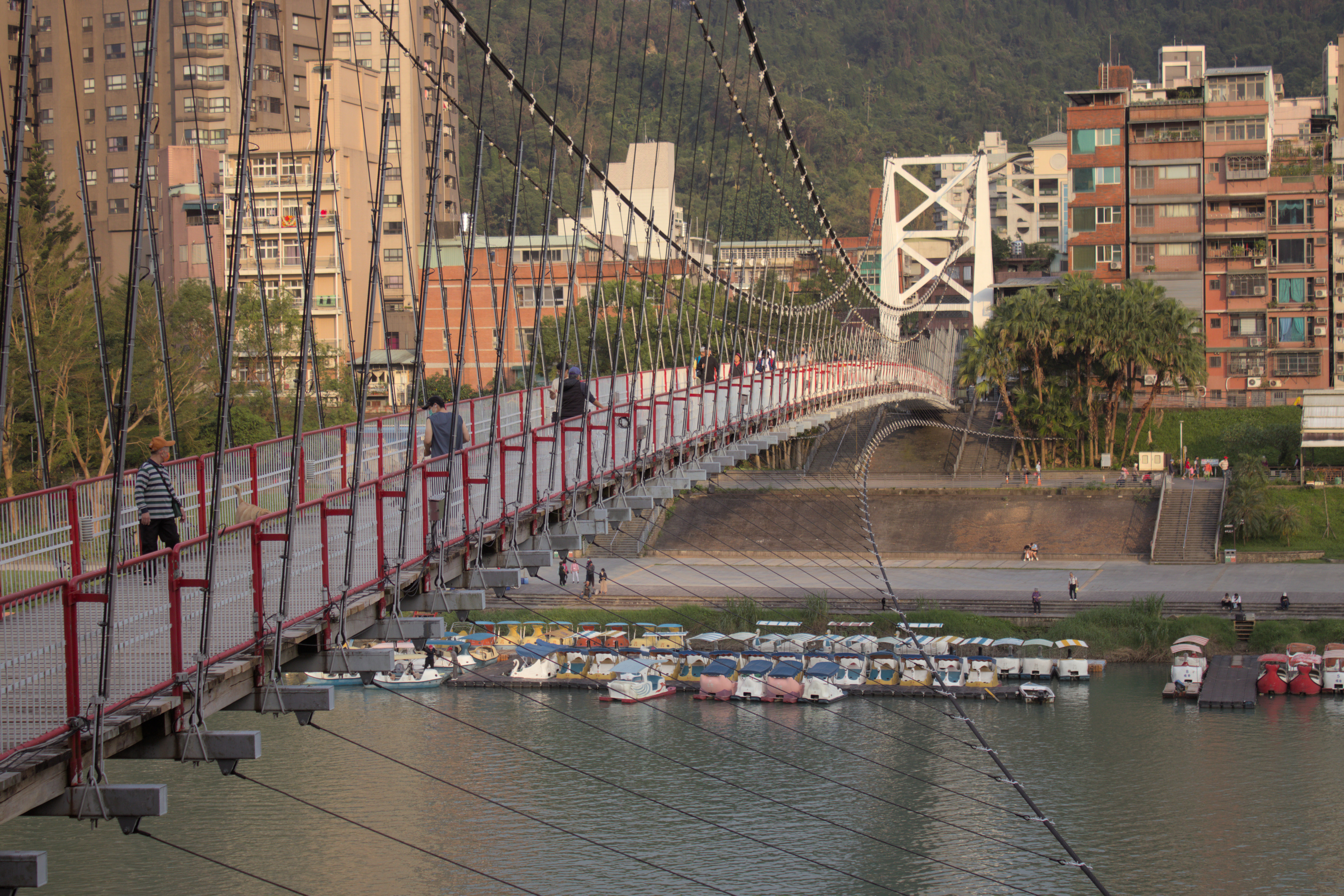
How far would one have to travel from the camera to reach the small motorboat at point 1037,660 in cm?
2536

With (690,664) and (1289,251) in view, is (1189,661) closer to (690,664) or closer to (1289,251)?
(690,664)

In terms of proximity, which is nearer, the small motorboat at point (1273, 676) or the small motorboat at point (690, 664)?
the small motorboat at point (1273, 676)

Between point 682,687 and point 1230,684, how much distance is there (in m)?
8.61

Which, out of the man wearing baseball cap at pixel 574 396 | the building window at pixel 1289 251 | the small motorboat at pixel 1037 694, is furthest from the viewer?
the building window at pixel 1289 251

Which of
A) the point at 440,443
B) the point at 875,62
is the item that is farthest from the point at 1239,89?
the point at 875,62

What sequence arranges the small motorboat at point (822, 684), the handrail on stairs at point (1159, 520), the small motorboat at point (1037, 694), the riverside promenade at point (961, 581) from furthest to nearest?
1. the handrail on stairs at point (1159, 520)
2. the riverside promenade at point (961, 581)
3. the small motorboat at point (822, 684)
4. the small motorboat at point (1037, 694)

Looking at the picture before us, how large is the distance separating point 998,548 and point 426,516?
24.6 metres

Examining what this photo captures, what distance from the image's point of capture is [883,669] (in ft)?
84.7

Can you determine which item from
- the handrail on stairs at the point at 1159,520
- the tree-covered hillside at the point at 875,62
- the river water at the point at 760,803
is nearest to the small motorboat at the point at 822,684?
the river water at the point at 760,803

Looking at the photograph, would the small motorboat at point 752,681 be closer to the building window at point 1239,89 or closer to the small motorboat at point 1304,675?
the small motorboat at point 1304,675

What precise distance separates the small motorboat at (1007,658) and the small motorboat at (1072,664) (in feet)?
2.00

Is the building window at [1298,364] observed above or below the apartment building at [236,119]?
below

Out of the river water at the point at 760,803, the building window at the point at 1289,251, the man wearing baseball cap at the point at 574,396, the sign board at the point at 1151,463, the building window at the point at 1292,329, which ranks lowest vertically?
the river water at the point at 760,803

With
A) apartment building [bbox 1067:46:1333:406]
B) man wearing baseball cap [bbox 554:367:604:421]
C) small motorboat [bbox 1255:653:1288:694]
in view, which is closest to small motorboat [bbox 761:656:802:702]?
small motorboat [bbox 1255:653:1288:694]
